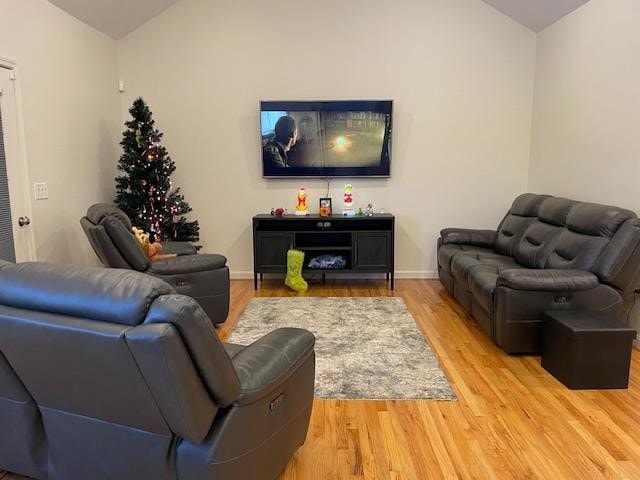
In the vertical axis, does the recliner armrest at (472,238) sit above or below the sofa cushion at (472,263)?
above

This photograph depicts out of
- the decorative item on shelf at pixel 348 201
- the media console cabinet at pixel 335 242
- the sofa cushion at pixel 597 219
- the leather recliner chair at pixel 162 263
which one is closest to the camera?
the sofa cushion at pixel 597 219

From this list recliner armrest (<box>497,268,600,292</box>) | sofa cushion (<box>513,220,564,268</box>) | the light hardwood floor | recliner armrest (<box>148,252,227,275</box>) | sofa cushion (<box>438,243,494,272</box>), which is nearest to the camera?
the light hardwood floor

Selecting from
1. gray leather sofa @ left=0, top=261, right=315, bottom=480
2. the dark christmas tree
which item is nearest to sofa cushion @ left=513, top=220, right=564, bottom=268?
gray leather sofa @ left=0, top=261, right=315, bottom=480

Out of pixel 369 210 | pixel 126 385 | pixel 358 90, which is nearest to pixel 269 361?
pixel 126 385

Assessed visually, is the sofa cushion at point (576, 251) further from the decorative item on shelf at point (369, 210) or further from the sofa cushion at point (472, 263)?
the decorative item on shelf at point (369, 210)

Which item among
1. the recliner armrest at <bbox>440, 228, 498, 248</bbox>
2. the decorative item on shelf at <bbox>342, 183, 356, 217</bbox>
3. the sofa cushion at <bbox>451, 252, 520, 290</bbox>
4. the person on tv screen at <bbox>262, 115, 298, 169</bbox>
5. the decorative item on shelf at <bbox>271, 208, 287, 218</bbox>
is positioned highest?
the person on tv screen at <bbox>262, 115, 298, 169</bbox>

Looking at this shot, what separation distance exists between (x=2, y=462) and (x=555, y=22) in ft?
18.6

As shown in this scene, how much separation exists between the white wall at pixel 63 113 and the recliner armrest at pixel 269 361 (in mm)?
2891

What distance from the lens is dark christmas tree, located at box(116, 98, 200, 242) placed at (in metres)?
4.82

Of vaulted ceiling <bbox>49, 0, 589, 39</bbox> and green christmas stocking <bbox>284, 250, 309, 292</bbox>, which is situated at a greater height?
vaulted ceiling <bbox>49, 0, 589, 39</bbox>

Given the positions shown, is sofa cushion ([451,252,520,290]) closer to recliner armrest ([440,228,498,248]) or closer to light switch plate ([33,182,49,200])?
recliner armrest ([440,228,498,248])

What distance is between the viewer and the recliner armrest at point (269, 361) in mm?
1633

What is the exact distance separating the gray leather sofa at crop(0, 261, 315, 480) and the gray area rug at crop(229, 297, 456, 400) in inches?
43.5

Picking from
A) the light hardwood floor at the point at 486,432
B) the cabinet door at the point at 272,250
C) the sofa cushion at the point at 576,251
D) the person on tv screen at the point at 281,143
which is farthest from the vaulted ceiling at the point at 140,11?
the light hardwood floor at the point at 486,432
